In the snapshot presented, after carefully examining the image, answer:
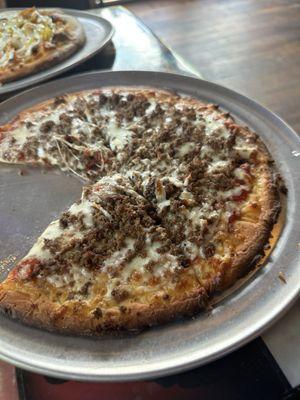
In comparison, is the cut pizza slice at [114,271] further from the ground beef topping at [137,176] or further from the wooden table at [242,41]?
the wooden table at [242,41]

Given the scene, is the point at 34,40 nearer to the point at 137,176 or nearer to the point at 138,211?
the point at 137,176

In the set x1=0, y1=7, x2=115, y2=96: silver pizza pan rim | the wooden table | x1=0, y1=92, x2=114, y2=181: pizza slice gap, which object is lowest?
the wooden table

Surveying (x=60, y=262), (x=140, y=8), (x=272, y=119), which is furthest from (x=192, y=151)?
(x=140, y=8)

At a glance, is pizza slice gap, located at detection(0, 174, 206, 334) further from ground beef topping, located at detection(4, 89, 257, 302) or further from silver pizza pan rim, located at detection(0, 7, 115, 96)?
silver pizza pan rim, located at detection(0, 7, 115, 96)

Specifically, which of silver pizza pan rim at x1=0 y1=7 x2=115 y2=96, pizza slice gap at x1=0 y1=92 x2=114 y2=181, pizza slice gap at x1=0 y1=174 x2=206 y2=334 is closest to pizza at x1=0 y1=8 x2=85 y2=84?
silver pizza pan rim at x1=0 y1=7 x2=115 y2=96

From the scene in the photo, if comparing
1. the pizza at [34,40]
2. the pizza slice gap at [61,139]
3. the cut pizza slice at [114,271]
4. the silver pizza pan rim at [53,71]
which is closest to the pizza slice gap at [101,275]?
the cut pizza slice at [114,271]

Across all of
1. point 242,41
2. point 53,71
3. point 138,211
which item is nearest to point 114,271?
point 138,211

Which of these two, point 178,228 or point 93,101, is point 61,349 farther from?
point 93,101

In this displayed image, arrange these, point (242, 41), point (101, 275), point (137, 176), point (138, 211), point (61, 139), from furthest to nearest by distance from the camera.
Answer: point (242, 41), point (61, 139), point (137, 176), point (138, 211), point (101, 275)
